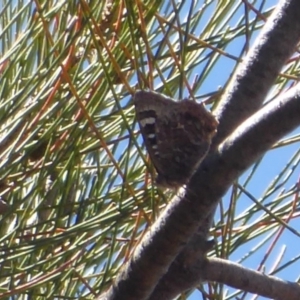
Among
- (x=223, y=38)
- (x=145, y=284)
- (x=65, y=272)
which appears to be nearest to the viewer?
(x=145, y=284)

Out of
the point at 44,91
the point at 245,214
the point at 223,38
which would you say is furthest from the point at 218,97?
the point at 44,91

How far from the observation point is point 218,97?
3.10 feet

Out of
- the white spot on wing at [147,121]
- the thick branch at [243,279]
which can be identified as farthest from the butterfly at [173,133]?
the thick branch at [243,279]

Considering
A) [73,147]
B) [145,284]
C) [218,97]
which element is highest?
[218,97]

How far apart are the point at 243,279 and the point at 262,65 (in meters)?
0.24

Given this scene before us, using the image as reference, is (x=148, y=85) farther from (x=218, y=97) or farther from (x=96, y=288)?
(x=96, y=288)

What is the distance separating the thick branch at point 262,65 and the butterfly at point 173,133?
0.03m

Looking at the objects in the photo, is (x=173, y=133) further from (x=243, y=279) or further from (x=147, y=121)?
(x=243, y=279)

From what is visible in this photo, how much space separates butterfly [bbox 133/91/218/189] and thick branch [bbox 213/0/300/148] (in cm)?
3

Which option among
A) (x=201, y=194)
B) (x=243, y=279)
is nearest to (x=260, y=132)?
(x=201, y=194)

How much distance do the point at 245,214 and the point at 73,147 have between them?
13.1 inches

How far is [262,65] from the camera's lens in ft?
2.30

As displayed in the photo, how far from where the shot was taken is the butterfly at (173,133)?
2.53 ft

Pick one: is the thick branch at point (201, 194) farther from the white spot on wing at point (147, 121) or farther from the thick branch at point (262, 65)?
the white spot on wing at point (147, 121)
